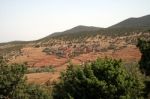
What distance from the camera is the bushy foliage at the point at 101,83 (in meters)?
21.9

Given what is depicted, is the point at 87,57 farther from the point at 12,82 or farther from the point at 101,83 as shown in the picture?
the point at 101,83

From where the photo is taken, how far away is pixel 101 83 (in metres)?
21.6

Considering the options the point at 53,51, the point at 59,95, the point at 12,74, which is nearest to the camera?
the point at 59,95

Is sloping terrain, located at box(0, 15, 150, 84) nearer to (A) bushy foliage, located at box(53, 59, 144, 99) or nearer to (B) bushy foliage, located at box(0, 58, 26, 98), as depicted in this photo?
(B) bushy foliage, located at box(0, 58, 26, 98)

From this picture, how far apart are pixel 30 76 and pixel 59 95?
2845cm

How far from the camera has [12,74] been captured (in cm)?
2834

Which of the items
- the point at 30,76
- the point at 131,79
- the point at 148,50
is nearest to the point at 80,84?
the point at 131,79

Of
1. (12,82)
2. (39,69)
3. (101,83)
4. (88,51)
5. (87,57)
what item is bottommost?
(39,69)

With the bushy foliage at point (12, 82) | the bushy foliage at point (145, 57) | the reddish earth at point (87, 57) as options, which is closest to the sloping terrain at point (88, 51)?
the reddish earth at point (87, 57)

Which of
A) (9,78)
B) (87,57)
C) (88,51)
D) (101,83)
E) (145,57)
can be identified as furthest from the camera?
(88,51)

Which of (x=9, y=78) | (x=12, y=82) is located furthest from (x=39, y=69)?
(x=9, y=78)

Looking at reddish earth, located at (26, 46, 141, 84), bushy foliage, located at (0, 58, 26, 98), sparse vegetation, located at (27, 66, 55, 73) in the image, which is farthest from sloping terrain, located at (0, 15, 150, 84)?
bushy foliage, located at (0, 58, 26, 98)

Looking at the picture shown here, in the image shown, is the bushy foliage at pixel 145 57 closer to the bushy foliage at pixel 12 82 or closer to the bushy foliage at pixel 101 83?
the bushy foliage at pixel 101 83

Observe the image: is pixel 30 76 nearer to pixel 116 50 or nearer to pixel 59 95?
pixel 116 50
